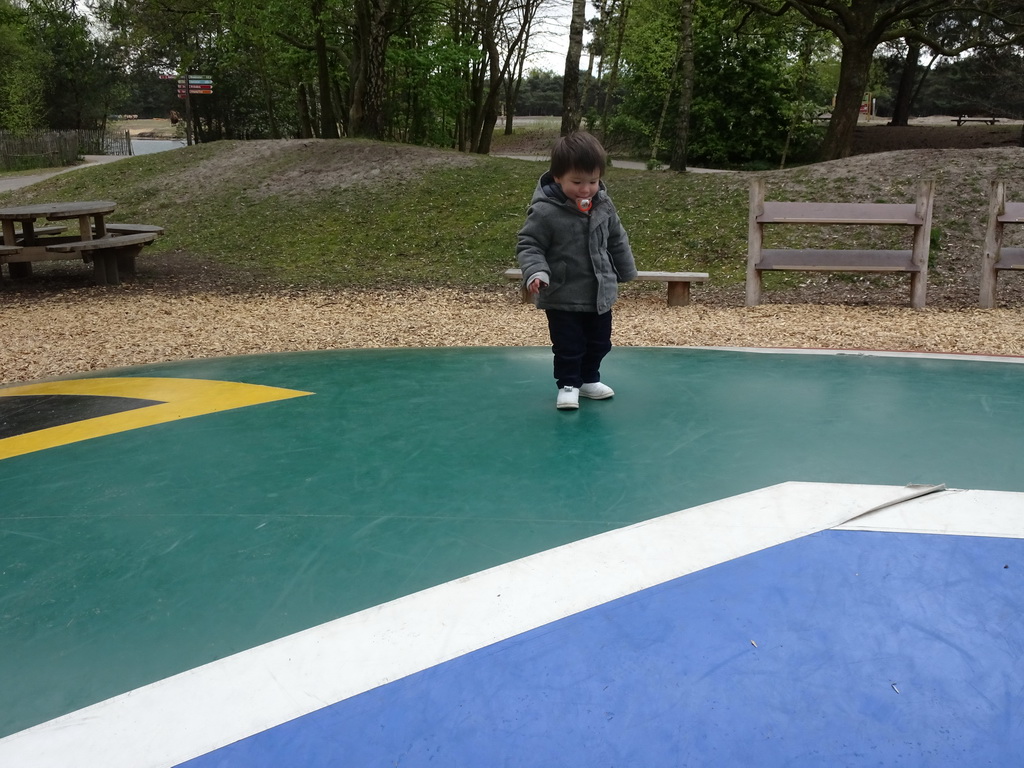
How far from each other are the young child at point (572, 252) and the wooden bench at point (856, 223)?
13.7ft

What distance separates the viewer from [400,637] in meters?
2.09

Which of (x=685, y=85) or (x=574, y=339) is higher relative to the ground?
(x=685, y=85)

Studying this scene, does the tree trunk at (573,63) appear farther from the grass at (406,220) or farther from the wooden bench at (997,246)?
the wooden bench at (997,246)

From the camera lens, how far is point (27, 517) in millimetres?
2922

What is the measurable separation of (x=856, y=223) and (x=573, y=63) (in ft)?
22.6

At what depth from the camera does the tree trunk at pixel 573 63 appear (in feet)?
42.3

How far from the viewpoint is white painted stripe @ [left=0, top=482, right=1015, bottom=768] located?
1779mm

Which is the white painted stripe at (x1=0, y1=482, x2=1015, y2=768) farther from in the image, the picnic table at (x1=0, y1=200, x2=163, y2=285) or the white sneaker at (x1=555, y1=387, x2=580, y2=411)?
the picnic table at (x1=0, y1=200, x2=163, y2=285)

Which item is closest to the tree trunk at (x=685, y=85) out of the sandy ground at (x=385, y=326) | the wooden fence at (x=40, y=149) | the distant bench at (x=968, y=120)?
the sandy ground at (x=385, y=326)

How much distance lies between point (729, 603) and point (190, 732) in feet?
4.13

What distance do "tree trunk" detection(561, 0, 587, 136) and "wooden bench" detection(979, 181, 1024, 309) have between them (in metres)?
6.88

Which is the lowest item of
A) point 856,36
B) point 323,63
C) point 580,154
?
point 580,154

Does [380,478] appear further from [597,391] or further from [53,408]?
[53,408]

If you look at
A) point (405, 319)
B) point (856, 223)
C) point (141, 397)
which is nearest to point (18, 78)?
point (405, 319)
